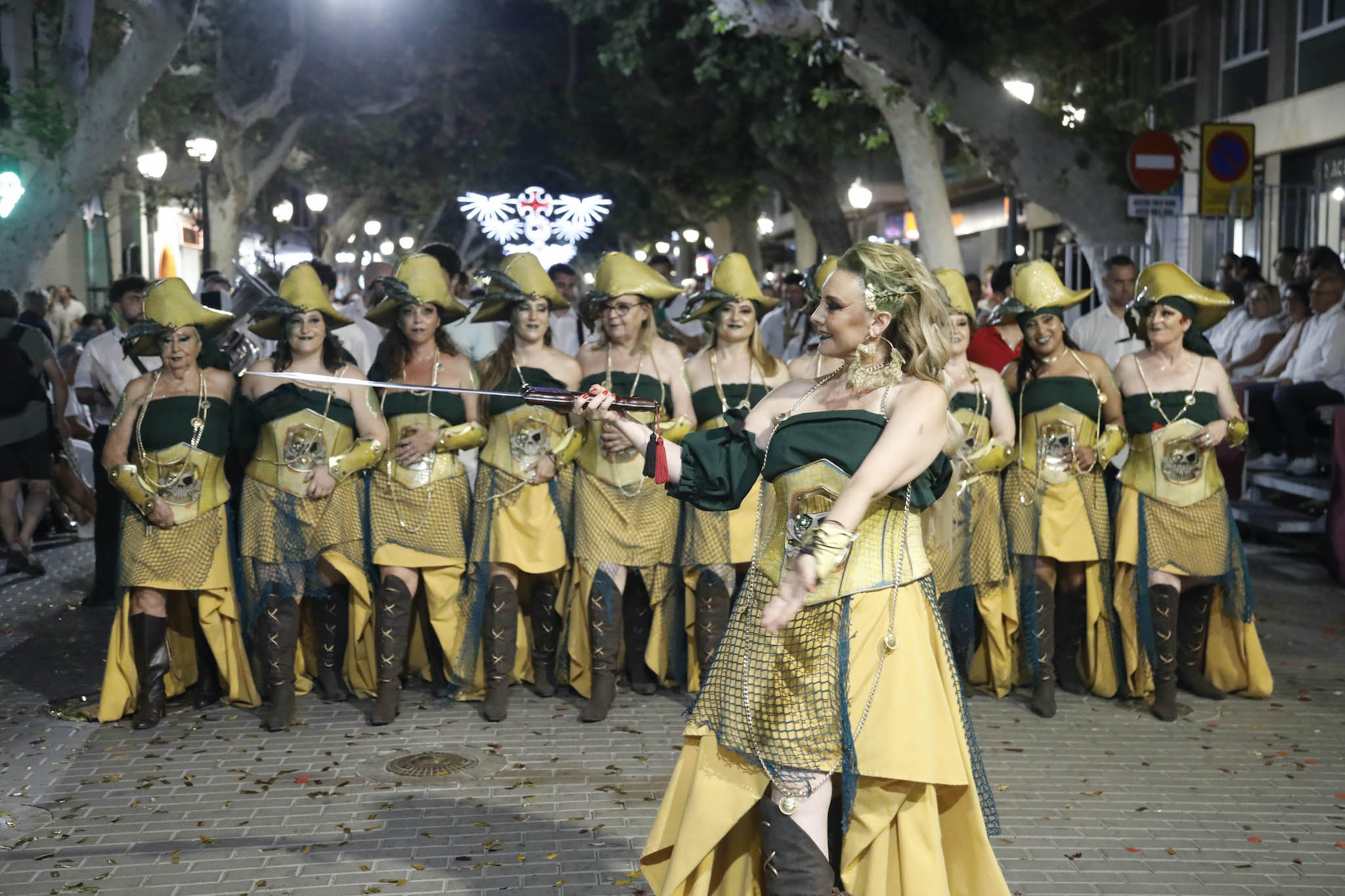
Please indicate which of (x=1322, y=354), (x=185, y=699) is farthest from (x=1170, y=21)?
(x=185, y=699)

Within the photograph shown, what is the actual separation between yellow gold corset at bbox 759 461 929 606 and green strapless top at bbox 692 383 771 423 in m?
3.37

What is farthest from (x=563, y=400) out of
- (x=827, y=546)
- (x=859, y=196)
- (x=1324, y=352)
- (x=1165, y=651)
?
(x=859, y=196)

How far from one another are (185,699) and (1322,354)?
30.2 feet

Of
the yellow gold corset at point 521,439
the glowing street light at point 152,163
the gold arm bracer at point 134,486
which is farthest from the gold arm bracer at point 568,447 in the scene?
the glowing street light at point 152,163

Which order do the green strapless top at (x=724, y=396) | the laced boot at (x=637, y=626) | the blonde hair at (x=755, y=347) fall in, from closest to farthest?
the green strapless top at (x=724, y=396)
the blonde hair at (x=755, y=347)
the laced boot at (x=637, y=626)

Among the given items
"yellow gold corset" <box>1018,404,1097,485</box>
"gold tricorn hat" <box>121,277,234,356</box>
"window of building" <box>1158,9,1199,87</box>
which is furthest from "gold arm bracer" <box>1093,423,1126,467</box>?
"window of building" <box>1158,9,1199,87</box>

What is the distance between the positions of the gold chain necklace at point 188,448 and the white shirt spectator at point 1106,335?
5.98 metres

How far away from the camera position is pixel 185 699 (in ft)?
23.5

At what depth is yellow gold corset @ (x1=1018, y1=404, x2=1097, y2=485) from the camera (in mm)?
6973

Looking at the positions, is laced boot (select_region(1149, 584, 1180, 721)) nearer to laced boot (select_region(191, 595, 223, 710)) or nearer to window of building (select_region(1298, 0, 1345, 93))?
laced boot (select_region(191, 595, 223, 710))

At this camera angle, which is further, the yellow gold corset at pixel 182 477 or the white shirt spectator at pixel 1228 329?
the white shirt spectator at pixel 1228 329

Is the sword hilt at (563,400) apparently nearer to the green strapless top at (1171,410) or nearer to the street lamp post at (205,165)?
the green strapless top at (1171,410)

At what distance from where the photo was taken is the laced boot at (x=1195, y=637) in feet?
23.4
